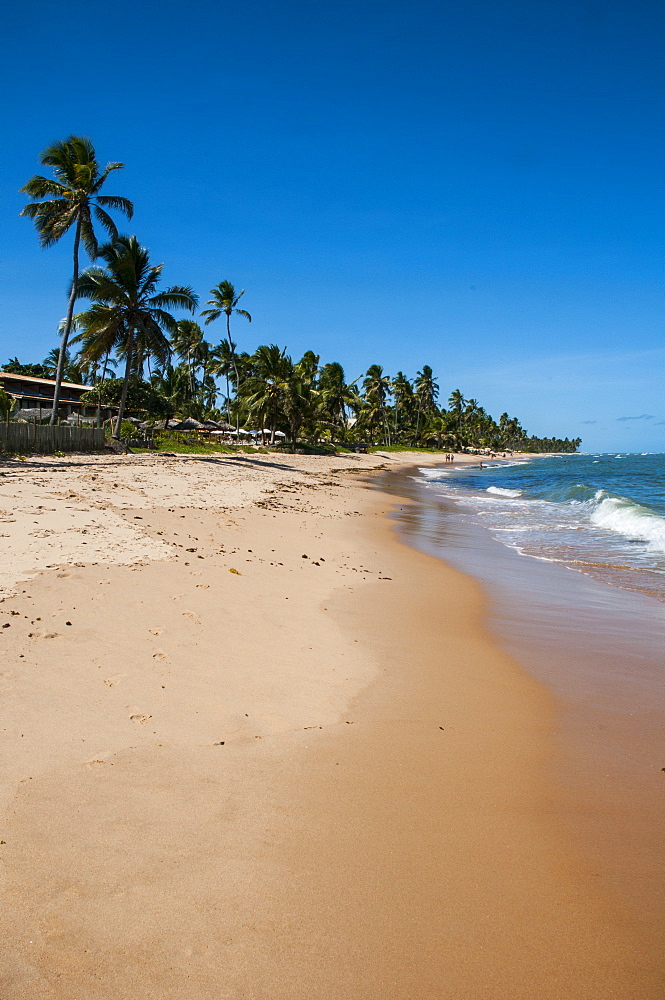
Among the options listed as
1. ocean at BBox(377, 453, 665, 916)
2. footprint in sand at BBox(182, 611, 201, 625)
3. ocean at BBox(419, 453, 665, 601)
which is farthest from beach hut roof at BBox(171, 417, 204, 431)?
footprint in sand at BBox(182, 611, 201, 625)

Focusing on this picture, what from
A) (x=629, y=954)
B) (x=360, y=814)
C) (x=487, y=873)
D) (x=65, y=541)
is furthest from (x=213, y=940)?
(x=65, y=541)

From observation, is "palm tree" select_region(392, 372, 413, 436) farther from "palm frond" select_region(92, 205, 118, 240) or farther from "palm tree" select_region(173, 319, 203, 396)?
"palm frond" select_region(92, 205, 118, 240)

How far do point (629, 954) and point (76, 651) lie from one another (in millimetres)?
4166

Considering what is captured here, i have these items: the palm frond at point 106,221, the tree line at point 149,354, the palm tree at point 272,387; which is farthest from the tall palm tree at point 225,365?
the palm frond at point 106,221

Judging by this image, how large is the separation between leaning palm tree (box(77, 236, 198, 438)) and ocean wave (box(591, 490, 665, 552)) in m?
23.7

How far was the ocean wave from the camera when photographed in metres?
14.7

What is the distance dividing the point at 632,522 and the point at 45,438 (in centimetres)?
2286

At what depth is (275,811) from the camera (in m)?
3.09

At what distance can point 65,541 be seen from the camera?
8328 mm

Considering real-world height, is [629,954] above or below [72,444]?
below

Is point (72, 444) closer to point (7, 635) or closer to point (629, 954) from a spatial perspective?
point (7, 635)

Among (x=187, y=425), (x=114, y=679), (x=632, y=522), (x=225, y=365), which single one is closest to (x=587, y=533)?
(x=632, y=522)

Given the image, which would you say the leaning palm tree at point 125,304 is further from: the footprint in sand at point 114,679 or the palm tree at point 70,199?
the footprint in sand at point 114,679

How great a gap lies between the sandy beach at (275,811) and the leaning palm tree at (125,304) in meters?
27.6
